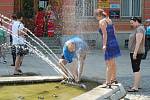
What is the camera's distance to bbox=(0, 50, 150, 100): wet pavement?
1215 centimetres

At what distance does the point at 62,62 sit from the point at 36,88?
88 cm

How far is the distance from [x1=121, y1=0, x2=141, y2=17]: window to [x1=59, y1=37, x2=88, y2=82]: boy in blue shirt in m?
15.2

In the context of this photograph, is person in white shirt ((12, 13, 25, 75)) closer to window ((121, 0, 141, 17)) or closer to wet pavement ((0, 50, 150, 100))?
wet pavement ((0, 50, 150, 100))

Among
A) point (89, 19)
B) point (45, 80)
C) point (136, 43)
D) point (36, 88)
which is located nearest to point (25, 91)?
point (36, 88)

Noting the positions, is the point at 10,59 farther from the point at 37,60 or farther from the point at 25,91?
the point at 25,91

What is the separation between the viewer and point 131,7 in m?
26.4

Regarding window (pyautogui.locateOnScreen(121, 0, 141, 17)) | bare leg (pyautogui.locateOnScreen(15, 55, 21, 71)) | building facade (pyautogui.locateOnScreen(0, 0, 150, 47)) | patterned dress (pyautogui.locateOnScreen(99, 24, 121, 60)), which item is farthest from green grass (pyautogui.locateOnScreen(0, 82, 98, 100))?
window (pyautogui.locateOnScreen(121, 0, 141, 17))

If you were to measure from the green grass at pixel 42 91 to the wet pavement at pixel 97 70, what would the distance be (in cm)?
116

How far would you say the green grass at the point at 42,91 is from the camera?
32.3 feet

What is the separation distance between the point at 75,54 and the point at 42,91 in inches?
49.0

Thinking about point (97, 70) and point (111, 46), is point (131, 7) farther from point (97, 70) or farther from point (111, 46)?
point (111, 46)

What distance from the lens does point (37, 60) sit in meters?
19.5

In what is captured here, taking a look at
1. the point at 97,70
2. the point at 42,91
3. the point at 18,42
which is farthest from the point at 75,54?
the point at 97,70

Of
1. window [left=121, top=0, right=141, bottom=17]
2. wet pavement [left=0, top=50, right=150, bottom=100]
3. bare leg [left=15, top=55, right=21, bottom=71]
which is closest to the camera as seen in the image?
wet pavement [left=0, top=50, right=150, bottom=100]
